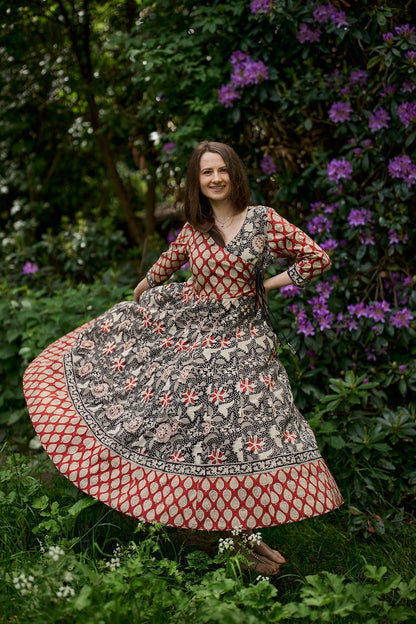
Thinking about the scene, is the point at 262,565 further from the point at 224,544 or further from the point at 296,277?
the point at 296,277

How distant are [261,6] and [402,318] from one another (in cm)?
177

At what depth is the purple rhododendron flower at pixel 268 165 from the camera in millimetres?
3686

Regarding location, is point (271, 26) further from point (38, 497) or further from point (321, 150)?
point (38, 497)

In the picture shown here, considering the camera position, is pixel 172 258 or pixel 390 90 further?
pixel 390 90

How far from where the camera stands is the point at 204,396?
2295 mm

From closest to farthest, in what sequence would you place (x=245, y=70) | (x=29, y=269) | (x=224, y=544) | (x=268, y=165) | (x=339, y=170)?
(x=224, y=544)
(x=339, y=170)
(x=245, y=70)
(x=268, y=165)
(x=29, y=269)

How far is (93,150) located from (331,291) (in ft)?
12.5

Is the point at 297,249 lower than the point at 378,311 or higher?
higher

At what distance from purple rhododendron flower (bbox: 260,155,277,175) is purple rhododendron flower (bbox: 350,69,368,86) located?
0.63 metres

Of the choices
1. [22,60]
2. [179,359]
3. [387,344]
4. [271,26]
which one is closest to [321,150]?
[271,26]

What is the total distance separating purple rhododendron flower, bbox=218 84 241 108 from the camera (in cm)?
358

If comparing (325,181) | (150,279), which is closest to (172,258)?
(150,279)

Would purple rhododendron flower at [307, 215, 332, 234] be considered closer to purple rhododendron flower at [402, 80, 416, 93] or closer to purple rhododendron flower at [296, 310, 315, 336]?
purple rhododendron flower at [296, 310, 315, 336]

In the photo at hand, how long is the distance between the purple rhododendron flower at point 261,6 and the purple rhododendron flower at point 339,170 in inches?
33.6
